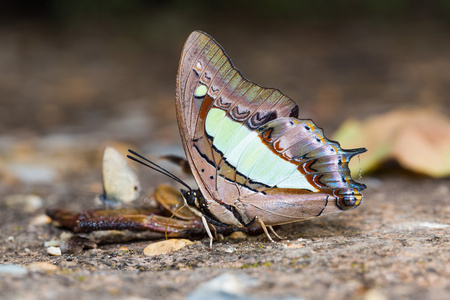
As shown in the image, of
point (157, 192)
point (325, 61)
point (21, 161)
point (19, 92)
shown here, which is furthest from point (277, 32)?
point (157, 192)

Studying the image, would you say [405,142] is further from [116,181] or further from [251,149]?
[116,181]

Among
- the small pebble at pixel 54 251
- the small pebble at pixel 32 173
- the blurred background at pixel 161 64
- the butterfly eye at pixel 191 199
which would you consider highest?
the blurred background at pixel 161 64

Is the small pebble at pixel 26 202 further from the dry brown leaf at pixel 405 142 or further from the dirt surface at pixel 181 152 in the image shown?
the dry brown leaf at pixel 405 142

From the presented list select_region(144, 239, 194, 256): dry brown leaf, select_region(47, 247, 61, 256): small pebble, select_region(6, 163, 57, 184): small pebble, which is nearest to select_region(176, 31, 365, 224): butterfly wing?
select_region(144, 239, 194, 256): dry brown leaf

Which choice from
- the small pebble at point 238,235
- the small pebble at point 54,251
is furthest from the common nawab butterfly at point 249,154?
the small pebble at point 54,251

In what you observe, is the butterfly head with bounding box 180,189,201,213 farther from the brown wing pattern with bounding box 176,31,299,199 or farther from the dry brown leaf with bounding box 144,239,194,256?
the dry brown leaf with bounding box 144,239,194,256

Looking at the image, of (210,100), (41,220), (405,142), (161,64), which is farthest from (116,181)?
(161,64)
